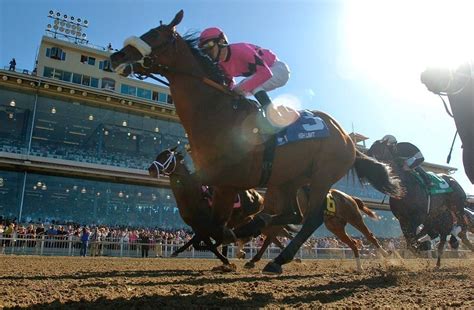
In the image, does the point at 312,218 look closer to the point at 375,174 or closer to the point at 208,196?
the point at 375,174

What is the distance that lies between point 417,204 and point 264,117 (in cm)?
519

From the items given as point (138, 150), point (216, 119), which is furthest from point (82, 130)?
point (216, 119)

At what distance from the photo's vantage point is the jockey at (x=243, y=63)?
16.2ft

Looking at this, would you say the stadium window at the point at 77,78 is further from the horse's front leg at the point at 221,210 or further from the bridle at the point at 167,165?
the horse's front leg at the point at 221,210

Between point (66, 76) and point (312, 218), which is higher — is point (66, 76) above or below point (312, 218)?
above

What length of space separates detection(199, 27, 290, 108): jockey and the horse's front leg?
1107 mm

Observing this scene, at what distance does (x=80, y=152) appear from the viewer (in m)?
28.0

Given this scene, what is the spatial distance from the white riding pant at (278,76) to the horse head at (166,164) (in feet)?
13.3

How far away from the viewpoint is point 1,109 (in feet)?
89.2

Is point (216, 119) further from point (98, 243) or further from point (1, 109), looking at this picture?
point (1, 109)

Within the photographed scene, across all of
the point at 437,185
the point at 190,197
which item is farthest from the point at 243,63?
the point at 437,185

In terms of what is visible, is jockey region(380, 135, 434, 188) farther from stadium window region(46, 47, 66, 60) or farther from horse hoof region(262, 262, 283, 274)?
stadium window region(46, 47, 66, 60)

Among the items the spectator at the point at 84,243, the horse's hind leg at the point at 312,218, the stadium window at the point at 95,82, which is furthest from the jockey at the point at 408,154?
the stadium window at the point at 95,82

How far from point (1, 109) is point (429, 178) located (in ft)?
87.0
